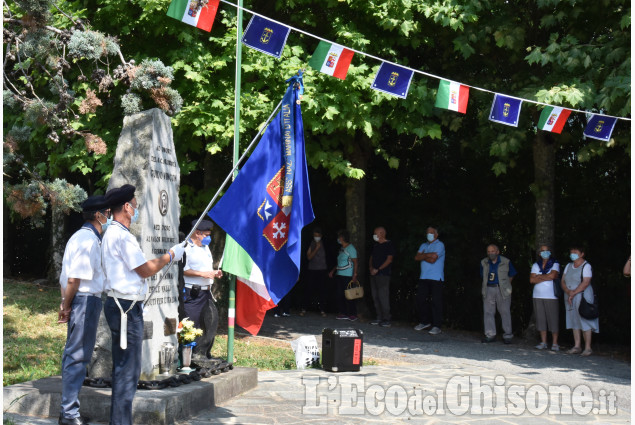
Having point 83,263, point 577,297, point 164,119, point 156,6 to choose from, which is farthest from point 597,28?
point 83,263

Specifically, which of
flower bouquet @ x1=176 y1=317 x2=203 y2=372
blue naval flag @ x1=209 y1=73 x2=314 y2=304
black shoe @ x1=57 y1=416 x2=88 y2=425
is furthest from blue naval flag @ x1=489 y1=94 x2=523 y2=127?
black shoe @ x1=57 y1=416 x2=88 y2=425

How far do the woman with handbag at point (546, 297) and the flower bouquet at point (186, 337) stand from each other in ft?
25.8

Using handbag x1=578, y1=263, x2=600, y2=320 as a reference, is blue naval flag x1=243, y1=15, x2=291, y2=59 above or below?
above

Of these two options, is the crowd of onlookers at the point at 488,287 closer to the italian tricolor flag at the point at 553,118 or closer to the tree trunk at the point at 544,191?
the tree trunk at the point at 544,191

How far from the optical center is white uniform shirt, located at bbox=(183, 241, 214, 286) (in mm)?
9312

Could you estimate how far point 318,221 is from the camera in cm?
1983

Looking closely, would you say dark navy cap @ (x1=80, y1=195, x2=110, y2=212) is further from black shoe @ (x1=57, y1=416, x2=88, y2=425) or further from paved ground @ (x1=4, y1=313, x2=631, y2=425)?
paved ground @ (x1=4, y1=313, x2=631, y2=425)

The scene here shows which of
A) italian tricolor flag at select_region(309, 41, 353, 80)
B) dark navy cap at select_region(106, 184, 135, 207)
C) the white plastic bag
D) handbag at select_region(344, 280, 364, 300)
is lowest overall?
the white plastic bag

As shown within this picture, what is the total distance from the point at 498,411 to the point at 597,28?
8325 mm

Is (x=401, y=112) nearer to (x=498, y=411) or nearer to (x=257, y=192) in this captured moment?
(x=257, y=192)

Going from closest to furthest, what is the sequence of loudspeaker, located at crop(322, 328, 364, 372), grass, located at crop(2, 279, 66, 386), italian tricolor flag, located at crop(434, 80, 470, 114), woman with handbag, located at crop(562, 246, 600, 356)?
1. grass, located at crop(2, 279, 66, 386)
2. loudspeaker, located at crop(322, 328, 364, 372)
3. italian tricolor flag, located at crop(434, 80, 470, 114)
4. woman with handbag, located at crop(562, 246, 600, 356)

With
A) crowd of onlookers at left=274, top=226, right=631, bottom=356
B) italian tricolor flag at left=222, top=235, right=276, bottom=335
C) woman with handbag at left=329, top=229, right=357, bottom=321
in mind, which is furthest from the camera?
woman with handbag at left=329, top=229, right=357, bottom=321

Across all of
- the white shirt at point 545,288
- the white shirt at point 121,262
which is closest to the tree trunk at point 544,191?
the white shirt at point 545,288

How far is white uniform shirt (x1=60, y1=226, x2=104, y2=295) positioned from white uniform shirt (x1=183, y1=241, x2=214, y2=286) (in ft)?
7.79
